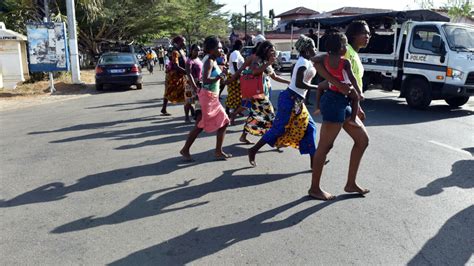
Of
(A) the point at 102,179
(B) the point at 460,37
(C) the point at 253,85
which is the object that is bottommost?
(A) the point at 102,179

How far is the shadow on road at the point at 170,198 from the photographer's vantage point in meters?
4.20

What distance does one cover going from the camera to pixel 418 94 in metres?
11.0

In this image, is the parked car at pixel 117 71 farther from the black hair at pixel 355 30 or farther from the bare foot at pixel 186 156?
the black hair at pixel 355 30

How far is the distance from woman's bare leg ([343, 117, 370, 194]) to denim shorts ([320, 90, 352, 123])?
22 cm

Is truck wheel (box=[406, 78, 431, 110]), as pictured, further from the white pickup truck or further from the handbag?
the handbag

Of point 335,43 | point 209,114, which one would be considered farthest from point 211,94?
point 335,43

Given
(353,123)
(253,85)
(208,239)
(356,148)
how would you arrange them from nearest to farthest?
(208,239) < (353,123) < (356,148) < (253,85)

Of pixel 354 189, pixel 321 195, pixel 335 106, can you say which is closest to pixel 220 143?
pixel 321 195

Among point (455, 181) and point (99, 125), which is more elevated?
point (99, 125)

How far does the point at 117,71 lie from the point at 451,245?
14.9m

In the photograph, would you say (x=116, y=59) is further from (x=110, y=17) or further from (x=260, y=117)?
(x=110, y=17)

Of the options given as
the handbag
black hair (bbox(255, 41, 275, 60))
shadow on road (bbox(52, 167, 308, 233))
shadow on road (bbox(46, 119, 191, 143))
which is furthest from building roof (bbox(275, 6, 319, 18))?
shadow on road (bbox(52, 167, 308, 233))

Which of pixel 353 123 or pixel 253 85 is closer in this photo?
pixel 353 123

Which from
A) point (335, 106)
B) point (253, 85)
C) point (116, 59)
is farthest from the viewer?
point (116, 59)
